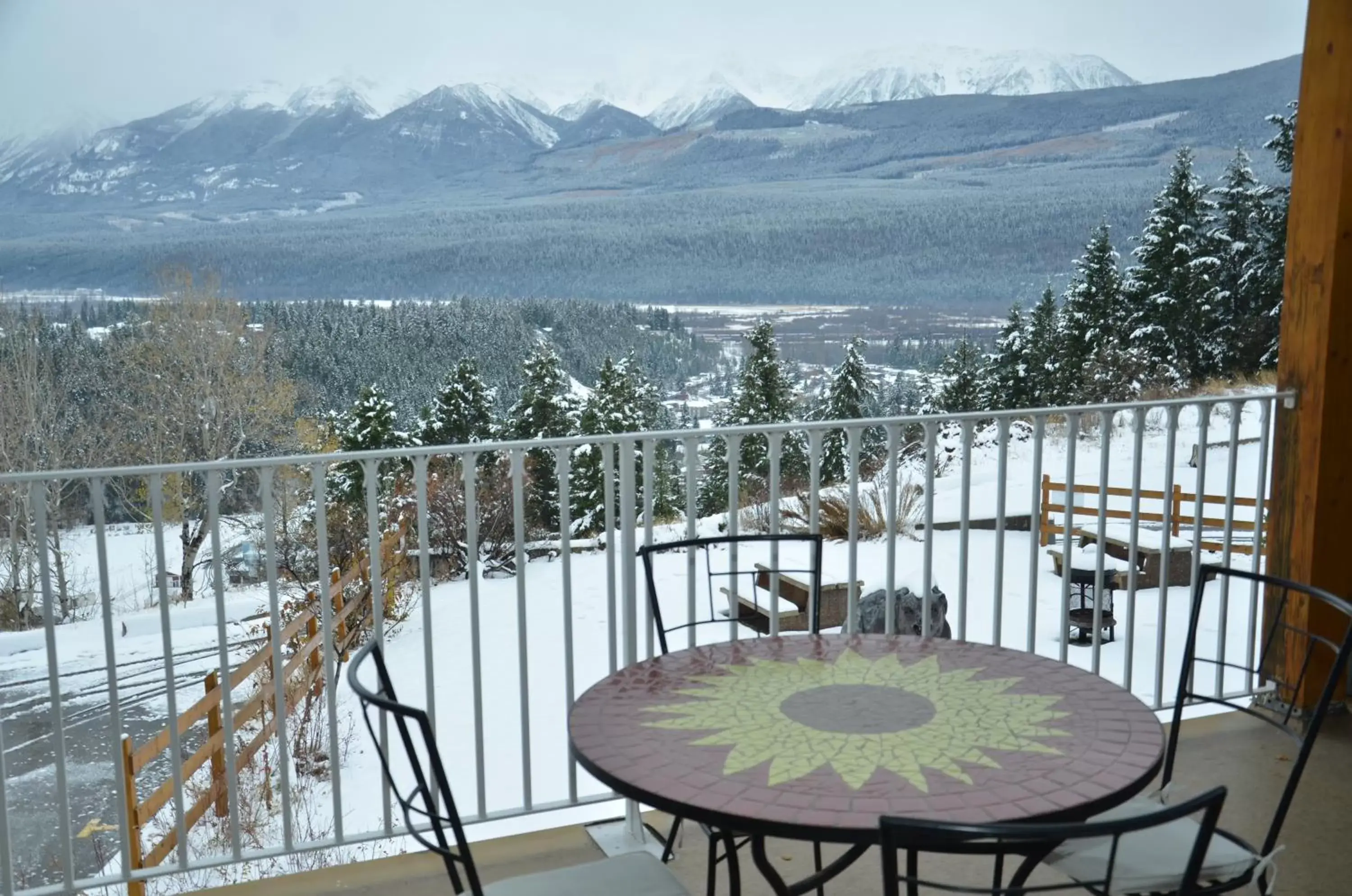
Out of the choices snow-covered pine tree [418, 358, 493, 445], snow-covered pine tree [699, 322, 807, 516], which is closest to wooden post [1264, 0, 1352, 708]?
snow-covered pine tree [699, 322, 807, 516]

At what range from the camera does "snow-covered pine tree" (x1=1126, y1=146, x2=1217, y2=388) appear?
21.3m

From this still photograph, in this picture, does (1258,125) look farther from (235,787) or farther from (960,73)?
(235,787)

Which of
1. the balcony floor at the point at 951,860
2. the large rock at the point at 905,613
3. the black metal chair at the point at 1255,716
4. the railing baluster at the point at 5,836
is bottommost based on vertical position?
the large rock at the point at 905,613

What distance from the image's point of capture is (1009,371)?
2203 cm

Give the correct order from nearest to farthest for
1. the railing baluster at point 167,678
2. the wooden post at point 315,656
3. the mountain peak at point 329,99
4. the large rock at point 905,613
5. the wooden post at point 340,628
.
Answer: the railing baluster at point 167,678, the large rock at point 905,613, the wooden post at point 315,656, the wooden post at point 340,628, the mountain peak at point 329,99

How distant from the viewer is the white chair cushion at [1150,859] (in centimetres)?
161

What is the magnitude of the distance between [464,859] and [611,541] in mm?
1262

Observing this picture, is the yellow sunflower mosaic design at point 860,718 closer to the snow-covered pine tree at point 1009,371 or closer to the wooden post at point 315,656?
the wooden post at point 315,656

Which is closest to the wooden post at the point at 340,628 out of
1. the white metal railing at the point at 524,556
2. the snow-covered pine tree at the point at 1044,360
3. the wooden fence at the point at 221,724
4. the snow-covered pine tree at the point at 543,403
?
the wooden fence at the point at 221,724

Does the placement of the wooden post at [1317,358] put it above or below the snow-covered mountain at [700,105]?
below

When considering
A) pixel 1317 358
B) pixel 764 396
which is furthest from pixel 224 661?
pixel 764 396

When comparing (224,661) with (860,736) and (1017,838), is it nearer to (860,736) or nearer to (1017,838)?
(860,736)

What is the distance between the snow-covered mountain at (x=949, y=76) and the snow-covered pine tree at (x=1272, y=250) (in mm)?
3871

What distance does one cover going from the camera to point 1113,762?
1496 mm
